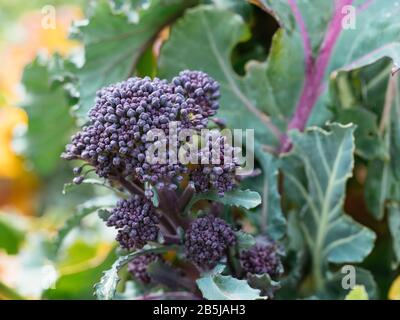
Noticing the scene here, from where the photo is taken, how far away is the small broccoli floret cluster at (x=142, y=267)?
0.72 m

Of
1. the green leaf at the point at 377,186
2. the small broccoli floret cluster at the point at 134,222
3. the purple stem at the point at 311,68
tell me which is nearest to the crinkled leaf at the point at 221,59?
the purple stem at the point at 311,68

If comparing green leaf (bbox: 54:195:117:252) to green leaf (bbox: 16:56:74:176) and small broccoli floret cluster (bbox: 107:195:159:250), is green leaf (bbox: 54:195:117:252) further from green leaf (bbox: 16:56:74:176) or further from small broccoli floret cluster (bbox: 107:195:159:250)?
green leaf (bbox: 16:56:74:176)

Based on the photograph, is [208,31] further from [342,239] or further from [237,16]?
[342,239]

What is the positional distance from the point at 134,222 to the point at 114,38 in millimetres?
372

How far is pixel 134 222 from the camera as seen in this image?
Answer: 23.9 inches

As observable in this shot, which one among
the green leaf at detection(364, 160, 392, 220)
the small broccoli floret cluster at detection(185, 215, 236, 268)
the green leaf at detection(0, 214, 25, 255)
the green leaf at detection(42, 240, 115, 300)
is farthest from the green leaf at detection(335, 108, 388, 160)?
the green leaf at detection(0, 214, 25, 255)

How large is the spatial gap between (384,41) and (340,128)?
12cm

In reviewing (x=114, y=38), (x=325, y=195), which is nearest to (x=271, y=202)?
(x=325, y=195)

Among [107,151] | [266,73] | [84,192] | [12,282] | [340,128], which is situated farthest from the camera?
[84,192]

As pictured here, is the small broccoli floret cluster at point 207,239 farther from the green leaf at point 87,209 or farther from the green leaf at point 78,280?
the green leaf at point 78,280

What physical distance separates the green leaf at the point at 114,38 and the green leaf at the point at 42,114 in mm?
121

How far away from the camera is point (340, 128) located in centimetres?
72
